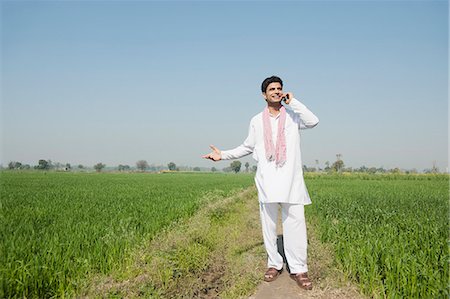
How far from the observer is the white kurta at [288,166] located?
3895mm

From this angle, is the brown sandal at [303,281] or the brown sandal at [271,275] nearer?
the brown sandal at [303,281]

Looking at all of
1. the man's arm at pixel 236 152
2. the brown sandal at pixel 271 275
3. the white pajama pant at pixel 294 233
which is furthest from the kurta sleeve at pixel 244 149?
the brown sandal at pixel 271 275

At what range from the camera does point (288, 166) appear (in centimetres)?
393

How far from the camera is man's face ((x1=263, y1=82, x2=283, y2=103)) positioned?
3.98 metres

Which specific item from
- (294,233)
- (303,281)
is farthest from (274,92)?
(303,281)

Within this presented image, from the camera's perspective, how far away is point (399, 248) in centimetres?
425

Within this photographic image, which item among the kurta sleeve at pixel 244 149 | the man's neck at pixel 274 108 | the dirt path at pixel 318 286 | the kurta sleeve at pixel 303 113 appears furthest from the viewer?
the kurta sleeve at pixel 244 149

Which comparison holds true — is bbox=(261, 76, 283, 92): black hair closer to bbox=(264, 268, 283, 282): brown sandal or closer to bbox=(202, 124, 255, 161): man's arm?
bbox=(202, 124, 255, 161): man's arm

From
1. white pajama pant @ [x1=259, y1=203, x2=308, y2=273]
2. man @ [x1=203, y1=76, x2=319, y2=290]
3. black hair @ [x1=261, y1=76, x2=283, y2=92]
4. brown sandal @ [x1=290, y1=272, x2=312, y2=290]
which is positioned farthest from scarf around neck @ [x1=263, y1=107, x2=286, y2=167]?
brown sandal @ [x1=290, y1=272, x2=312, y2=290]

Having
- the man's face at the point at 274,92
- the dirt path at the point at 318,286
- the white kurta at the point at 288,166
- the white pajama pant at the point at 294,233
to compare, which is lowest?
the dirt path at the point at 318,286

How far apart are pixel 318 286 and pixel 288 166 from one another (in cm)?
159

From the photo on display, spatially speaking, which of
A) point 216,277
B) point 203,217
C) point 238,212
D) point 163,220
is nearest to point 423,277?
point 216,277

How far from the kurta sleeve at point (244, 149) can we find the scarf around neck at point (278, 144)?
1.21 ft

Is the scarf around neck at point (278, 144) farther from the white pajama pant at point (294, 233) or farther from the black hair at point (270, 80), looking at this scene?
the white pajama pant at point (294, 233)
